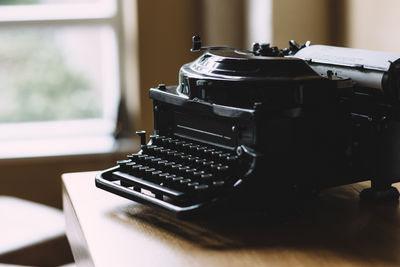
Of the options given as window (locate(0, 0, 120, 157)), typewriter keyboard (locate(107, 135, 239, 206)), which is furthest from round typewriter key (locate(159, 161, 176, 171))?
window (locate(0, 0, 120, 157))

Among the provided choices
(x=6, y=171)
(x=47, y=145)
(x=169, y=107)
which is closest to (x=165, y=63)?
(x=47, y=145)

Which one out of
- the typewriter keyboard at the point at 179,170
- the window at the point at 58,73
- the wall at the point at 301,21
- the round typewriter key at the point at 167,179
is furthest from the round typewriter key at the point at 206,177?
the window at the point at 58,73

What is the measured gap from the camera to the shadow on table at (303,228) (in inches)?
52.5

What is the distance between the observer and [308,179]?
1.49 m

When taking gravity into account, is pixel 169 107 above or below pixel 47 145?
above

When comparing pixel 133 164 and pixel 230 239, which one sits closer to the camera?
pixel 230 239

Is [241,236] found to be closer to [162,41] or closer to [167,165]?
[167,165]

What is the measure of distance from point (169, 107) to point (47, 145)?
1.87m

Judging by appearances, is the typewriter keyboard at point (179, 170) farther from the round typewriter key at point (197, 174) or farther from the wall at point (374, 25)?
the wall at point (374, 25)

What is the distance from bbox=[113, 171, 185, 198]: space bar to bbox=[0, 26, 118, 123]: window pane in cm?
201

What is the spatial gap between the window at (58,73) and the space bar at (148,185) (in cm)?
177

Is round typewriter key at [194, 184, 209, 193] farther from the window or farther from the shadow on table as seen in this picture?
the window

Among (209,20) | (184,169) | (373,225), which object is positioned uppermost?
(209,20)

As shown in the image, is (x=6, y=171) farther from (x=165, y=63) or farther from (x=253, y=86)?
(x=253, y=86)
